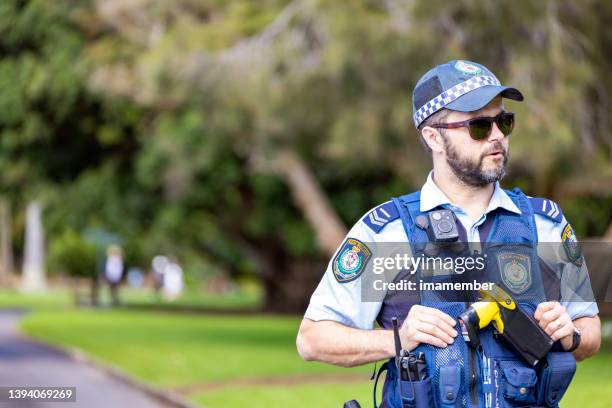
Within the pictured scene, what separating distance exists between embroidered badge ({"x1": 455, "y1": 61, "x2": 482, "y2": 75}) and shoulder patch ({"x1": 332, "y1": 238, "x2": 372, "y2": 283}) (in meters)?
0.61

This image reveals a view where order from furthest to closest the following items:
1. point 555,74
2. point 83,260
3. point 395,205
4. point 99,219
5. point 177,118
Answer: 1. point 83,260
2. point 99,219
3. point 177,118
4. point 555,74
5. point 395,205

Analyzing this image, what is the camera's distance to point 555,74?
15930 millimetres

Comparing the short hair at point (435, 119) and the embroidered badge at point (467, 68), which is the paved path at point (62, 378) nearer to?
the short hair at point (435, 119)

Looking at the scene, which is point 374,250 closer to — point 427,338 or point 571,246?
point 427,338

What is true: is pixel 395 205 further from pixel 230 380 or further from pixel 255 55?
pixel 255 55

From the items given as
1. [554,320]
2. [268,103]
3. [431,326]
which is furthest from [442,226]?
[268,103]

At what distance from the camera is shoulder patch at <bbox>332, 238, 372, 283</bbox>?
12.1ft

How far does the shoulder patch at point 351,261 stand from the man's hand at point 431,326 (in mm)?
251

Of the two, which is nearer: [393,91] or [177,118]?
[393,91]

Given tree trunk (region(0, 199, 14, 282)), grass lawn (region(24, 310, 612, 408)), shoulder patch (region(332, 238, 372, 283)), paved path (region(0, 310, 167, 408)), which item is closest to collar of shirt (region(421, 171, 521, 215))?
shoulder patch (region(332, 238, 372, 283))

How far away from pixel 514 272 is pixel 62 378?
47.3 feet

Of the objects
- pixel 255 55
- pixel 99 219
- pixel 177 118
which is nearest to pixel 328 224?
pixel 177 118

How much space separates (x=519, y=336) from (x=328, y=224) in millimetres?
19977

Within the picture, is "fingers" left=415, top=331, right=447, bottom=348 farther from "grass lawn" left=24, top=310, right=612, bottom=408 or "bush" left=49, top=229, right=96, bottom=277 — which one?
"bush" left=49, top=229, right=96, bottom=277
